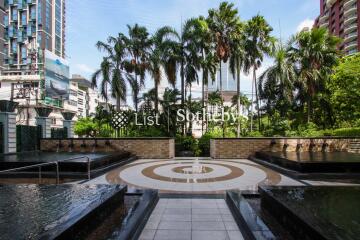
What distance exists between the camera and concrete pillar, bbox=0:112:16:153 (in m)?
11.9

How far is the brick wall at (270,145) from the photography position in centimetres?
1371

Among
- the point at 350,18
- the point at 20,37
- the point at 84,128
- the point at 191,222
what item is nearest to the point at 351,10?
the point at 350,18

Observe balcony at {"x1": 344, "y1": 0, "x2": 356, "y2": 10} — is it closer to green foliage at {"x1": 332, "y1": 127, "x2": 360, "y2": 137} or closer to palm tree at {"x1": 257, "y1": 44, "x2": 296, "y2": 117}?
palm tree at {"x1": 257, "y1": 44, "x2": 296, "y2": 117}

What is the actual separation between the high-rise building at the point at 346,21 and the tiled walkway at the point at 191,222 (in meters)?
60.5

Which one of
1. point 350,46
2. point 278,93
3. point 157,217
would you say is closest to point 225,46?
point 278,93

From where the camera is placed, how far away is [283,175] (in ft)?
29.4

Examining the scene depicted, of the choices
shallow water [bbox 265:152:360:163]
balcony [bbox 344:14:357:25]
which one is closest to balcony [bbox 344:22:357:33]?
balcony [bbox 344:14:357:25]

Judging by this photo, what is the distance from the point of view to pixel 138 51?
19656mm

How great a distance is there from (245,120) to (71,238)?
24.5 meters

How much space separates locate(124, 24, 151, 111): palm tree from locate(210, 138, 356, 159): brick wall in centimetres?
891

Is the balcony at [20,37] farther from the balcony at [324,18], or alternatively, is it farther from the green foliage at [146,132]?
the balcony at [324,18]

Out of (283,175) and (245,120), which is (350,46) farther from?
(283,175)

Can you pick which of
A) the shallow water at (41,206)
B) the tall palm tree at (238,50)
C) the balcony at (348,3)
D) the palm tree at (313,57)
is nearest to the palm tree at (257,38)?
the tall palm tree at (238,50)

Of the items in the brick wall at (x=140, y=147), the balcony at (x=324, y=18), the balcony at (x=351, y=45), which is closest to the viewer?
the brick wall at (x=140, y=147)
